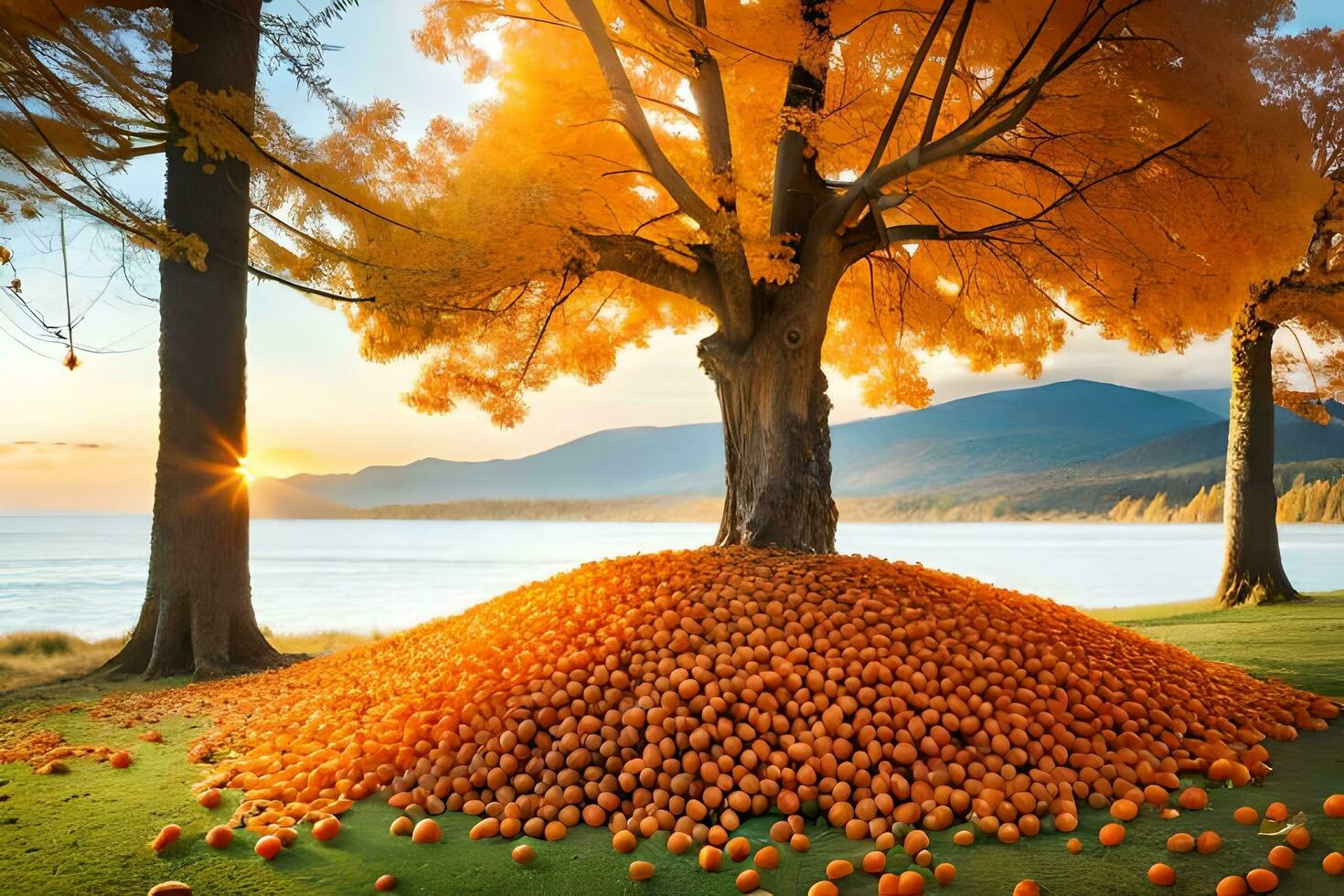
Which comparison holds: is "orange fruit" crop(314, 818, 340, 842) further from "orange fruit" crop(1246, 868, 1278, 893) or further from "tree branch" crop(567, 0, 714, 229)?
"tree branch" crop(567, 0, 714, 229)

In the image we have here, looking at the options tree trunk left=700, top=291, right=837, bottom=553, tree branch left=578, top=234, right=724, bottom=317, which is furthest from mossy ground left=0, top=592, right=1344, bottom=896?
tree branch left=578, top=234, right=724, bottom=317

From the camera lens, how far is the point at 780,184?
632 cm

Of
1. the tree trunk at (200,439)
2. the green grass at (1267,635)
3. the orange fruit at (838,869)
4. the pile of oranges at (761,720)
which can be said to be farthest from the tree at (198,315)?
the green grass at (1267,635)

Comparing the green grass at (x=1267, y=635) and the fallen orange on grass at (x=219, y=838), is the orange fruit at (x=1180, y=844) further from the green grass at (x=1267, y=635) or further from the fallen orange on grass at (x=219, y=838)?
the green grass at (x=1267, y=635)

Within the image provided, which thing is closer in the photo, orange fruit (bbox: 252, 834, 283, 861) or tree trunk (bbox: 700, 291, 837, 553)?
orange fruit (bbox: 252, 834, 283, 861)

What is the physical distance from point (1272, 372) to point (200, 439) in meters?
10.3

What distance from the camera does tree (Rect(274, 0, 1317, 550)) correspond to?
16.9ft

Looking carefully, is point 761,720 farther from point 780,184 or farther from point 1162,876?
point 780,184

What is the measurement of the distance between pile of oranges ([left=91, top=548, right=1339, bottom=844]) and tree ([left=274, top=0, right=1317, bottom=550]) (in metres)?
2.25

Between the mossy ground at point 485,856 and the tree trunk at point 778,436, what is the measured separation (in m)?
3.10

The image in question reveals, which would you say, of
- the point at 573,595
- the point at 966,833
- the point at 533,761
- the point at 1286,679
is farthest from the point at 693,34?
the point at 1286,679

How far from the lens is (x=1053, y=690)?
3.20 metres

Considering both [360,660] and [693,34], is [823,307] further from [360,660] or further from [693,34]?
[360,660]

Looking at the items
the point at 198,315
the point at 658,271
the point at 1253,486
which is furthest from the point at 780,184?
the point at 1253,486
